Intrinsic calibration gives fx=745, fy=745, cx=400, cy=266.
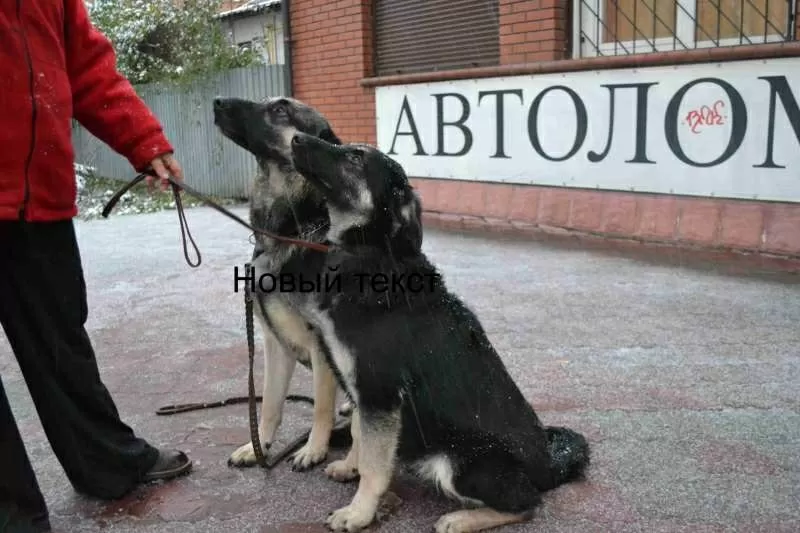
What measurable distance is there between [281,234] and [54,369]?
Result: 1047mm

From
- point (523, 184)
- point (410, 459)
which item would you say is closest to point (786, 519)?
point (410, 459)

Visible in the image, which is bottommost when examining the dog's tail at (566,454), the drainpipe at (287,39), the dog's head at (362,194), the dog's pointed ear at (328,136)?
the dog's tail at (566,454)

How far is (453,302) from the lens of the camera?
2.97 m

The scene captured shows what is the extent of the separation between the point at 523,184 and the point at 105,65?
611 centimetres

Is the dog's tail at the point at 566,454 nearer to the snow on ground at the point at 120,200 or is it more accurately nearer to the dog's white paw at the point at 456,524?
the dog's white paw at the point at 456,524

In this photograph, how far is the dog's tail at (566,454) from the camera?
9.88 feet

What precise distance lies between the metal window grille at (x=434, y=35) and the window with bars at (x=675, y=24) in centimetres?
122

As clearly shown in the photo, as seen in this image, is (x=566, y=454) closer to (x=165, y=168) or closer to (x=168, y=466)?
(x=168, y=466)

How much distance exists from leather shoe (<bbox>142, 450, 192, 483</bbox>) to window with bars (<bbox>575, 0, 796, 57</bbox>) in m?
6.03

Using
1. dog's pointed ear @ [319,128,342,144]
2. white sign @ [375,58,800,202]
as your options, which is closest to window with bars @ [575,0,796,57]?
white sign @ [375,58,800,202]

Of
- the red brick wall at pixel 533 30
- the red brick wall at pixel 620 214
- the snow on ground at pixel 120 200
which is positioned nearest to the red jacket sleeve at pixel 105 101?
the red brick wall at pixel 620 214

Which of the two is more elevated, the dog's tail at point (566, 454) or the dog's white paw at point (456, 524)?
the dog's tail at point (566, 454)

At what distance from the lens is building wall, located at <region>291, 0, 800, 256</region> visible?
262 inches

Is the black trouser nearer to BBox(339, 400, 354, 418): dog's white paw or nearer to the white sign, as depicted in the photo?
BBox(339, 400, 354, 418): dog's white paw
